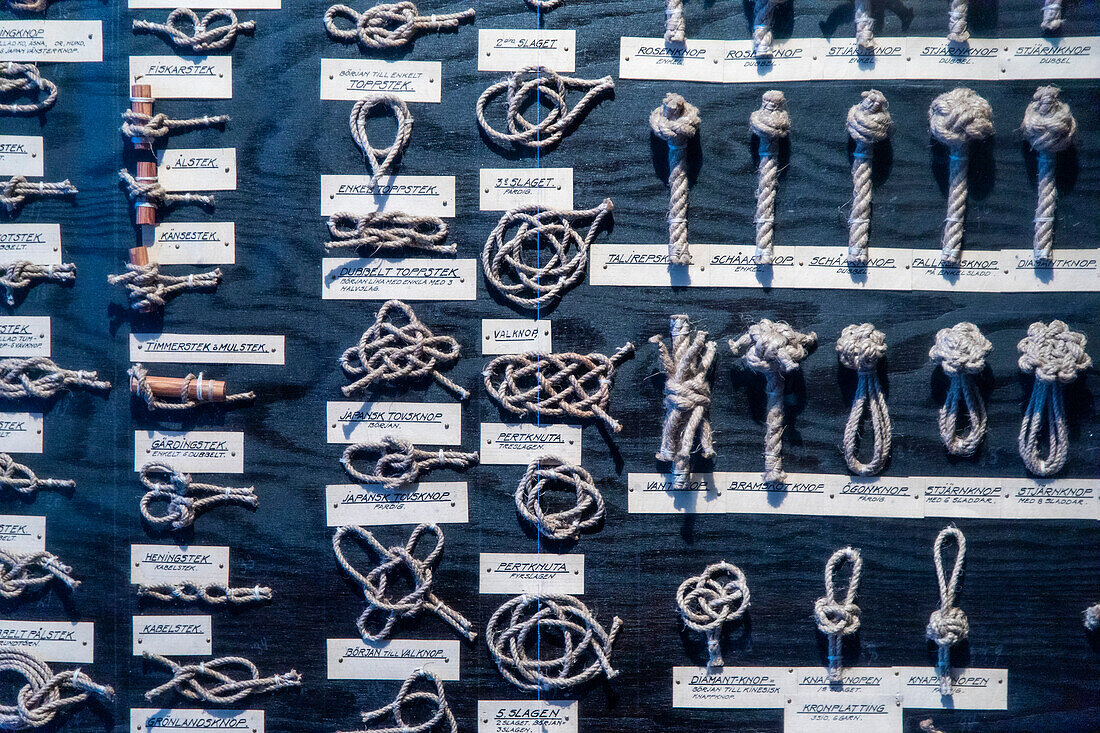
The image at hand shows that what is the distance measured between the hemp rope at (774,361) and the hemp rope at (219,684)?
1.10m

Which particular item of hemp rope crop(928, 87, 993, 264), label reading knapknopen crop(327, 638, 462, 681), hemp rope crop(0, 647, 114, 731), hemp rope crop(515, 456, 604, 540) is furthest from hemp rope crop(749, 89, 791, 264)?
hemp rope crop(0, 647, 114, 731)

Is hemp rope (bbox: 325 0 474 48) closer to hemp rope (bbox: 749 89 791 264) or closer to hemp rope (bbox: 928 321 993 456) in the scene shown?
hemp rope (bbox: 749 89 791 264)

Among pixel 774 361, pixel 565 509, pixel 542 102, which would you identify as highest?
pixel 542 102

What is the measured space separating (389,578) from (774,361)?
91 cm

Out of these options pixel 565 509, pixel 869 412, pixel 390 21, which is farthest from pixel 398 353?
pixel 869 412

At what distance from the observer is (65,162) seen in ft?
5.06

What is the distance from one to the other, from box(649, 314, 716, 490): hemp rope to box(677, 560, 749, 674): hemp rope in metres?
0.20

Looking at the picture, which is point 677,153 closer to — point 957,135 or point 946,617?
point 957,135

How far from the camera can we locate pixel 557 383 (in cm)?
152

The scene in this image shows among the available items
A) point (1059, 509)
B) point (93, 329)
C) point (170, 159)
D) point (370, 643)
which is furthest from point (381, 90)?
point (1059, 509)

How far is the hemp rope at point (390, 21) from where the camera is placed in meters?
1.50

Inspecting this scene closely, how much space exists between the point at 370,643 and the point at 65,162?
1.20 meters

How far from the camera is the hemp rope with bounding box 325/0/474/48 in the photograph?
1497mm

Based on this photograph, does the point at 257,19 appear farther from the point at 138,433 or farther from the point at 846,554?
the point at 846,554
